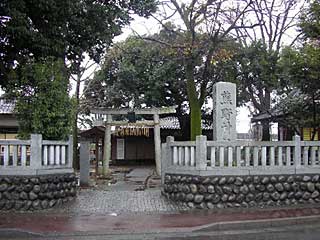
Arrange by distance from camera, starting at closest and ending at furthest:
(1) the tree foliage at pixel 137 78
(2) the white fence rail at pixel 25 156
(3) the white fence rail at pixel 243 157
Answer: (2) the white fence rail at pixel 25 156
(3) the white fence rail at pixel 243 157
(1) the tree foliage at pixel 137 78

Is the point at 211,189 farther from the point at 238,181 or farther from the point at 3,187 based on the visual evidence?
the point at 3,187

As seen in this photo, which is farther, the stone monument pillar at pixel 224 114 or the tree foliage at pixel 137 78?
the tree foliage at pixel 137 78

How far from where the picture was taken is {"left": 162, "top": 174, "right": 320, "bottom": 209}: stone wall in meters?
12.5

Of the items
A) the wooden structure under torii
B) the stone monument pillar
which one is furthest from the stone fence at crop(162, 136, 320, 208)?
the wooden structure under torii

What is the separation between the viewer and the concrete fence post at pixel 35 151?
39.2ft

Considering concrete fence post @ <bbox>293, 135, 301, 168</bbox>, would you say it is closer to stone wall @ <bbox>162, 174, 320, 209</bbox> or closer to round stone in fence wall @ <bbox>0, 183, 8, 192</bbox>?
stone wall @ <bbox>162, 174, 320, 209</bbox>

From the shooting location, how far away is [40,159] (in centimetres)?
1209

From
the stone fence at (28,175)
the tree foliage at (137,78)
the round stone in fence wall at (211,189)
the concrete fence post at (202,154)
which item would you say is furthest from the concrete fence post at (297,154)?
the tree foliage at (137,78)

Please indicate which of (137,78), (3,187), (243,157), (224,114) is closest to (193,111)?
(224,114)

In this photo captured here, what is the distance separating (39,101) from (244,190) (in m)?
6.57

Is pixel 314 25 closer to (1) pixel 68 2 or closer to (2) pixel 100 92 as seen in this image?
(1) pixel 68 2

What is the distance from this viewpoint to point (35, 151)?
1197 centimetres

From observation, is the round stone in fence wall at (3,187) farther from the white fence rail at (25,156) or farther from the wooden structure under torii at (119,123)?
the wooden structure under torii at (119,123)

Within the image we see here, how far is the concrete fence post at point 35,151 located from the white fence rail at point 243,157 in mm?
4115
